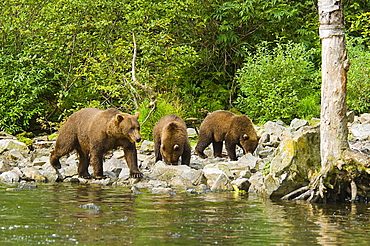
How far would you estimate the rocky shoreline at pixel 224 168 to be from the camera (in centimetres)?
919

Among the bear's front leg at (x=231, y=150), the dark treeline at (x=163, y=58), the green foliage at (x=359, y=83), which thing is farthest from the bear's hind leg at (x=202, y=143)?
the green foliage at (x=359, y=83)

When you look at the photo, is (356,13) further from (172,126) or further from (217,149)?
(172,126)

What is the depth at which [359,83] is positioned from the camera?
18.0 m

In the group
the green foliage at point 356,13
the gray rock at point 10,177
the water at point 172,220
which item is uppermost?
the green foliage at point 356,13

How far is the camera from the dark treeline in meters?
18.7

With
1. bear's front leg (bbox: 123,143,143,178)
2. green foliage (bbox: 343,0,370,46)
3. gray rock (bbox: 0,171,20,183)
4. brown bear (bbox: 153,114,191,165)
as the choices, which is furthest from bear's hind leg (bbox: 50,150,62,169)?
green foliage (bbox: 343,0,370,46)

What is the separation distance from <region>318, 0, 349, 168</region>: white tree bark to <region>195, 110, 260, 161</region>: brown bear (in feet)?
16.2

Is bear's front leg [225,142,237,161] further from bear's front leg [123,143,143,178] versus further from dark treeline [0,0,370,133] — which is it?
dark treeline [0,0,370,133]

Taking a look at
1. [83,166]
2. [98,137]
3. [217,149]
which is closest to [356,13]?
[217,149]

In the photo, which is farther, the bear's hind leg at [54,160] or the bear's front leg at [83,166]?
the bear's hind leg at [54,160]

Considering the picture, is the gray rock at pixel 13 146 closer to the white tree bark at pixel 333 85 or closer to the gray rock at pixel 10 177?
the gray rock at pixel 10 177

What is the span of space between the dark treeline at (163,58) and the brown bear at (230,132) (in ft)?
9.51

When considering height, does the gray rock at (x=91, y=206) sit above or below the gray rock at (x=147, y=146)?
below

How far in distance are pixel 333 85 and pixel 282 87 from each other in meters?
10.2
